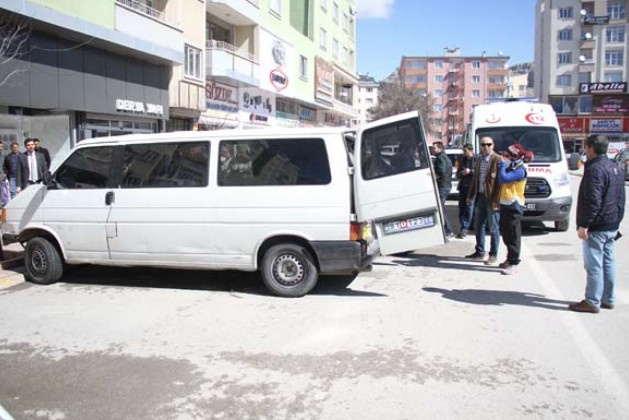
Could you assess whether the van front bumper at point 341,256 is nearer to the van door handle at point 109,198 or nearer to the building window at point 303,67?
the van door handle at point 109,198

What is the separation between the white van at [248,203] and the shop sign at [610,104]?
78423 millimetres

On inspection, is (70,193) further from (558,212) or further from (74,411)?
(558,212)

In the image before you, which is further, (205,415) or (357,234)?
(357,234)

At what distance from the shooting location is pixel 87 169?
7496 millimetres

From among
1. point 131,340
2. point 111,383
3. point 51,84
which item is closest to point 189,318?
point 131,340

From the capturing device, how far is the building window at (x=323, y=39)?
4128cm

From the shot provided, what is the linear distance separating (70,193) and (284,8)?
2782 centimetres

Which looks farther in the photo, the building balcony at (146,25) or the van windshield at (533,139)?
the building balcony at (146,25)

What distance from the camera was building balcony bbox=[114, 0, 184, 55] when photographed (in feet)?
53.5

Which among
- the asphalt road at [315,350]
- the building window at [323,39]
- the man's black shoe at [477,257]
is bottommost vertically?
the asphalt road at [315,350]

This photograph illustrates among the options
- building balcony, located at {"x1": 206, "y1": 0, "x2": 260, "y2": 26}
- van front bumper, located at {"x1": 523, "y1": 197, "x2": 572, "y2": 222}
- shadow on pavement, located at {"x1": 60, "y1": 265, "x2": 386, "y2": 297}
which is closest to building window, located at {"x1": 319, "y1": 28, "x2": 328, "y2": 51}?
building balcony, located at {"x1": 206, "y1": 0, "x2": 260, "y2": 26}

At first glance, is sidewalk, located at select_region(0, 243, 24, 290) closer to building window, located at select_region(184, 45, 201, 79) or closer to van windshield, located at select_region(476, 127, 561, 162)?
van windshield, located at select_region(476, 127, 561, 162)

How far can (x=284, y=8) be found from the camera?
3291cm

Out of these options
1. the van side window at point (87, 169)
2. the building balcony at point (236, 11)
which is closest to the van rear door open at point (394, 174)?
the van side window at point (87, 169)
